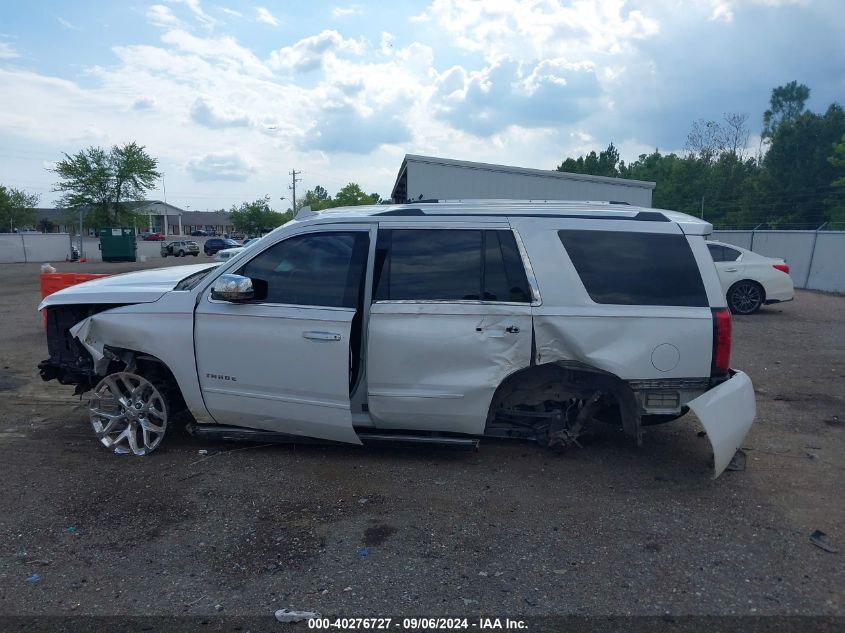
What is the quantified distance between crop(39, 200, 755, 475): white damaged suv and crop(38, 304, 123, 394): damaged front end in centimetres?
42

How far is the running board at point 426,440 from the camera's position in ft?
15.4

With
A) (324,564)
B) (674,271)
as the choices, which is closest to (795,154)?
(674,271)

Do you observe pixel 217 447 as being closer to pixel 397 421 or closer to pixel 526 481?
pixel 397 421

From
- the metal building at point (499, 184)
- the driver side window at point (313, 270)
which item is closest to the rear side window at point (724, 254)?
the metal building at point (499, 184)

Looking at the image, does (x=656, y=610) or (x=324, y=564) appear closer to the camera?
(x=656, y=610)

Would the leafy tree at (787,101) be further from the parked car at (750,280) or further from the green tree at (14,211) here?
the green tree at (14,211)

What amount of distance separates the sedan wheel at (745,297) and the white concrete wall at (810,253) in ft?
25.7

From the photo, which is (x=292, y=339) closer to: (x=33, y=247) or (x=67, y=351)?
(x=67, y=351)

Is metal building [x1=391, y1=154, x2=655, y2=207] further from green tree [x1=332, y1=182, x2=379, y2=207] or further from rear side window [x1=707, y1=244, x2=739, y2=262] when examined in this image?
green tree [x1=332, y1=182, x2=379, y2=207]

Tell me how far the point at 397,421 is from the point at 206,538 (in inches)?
61.3

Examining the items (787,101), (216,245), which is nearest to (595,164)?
(787,101)

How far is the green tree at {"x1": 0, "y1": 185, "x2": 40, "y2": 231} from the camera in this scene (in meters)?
63.7

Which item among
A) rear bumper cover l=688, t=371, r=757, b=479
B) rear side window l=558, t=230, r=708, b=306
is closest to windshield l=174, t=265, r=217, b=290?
rear side window l=558, t=230, r=708, b=306

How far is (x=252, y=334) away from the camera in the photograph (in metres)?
4.70
